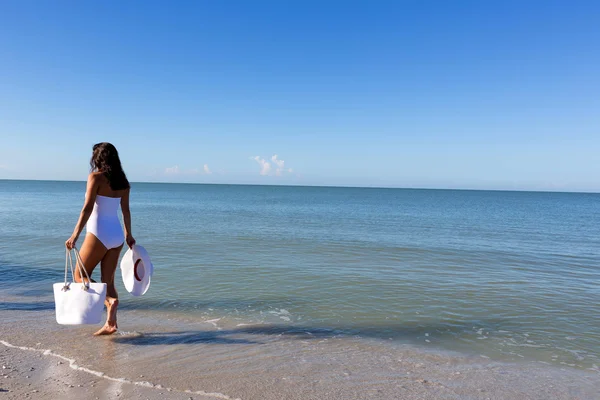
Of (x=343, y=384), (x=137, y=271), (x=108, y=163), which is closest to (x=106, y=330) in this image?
(x=137, y=271)

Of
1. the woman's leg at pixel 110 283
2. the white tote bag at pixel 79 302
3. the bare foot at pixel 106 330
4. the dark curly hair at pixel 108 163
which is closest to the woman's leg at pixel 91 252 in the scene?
the woman's leg at pixel 110 283

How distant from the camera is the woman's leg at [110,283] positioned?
16.3ft

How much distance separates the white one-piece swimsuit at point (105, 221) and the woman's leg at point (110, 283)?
0.15 m

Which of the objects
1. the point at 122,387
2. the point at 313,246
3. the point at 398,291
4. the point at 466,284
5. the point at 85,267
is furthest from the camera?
the point at 313,246

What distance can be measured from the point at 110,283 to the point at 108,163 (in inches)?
61.5

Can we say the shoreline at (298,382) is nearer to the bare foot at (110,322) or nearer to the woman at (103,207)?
the bare foot at (110,322)

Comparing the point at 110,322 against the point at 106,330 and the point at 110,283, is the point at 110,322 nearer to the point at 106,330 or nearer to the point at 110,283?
the point at 106,330

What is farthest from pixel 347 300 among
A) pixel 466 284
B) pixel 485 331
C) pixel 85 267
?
pixel 85 267

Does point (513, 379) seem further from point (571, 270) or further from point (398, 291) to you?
point (571, 270)

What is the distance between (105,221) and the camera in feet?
15.9

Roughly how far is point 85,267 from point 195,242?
11.1m

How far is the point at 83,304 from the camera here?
4520 mm

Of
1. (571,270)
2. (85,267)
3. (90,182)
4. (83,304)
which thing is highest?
(90,182)

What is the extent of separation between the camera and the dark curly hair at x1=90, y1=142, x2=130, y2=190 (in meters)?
4.81
